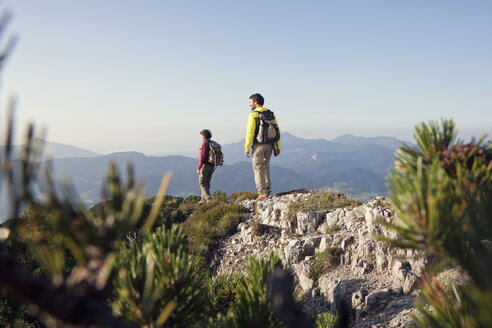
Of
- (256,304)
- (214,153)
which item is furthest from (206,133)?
(256,304)

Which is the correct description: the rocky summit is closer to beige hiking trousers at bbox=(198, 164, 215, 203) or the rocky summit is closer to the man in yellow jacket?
the man in yellow jacket

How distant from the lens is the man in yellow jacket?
10391 mm

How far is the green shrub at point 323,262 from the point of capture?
19.3 feet

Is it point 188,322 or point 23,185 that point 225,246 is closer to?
point 188,322

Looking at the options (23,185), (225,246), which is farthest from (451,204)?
(225,246)

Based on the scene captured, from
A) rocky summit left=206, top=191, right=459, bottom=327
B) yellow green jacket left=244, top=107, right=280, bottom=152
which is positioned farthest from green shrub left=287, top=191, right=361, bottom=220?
yellow green jacket left=244, top=107, right=280, bottom=152

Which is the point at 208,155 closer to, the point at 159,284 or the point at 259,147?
the point at 259,147

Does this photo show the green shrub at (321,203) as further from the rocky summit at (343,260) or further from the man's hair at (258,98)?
the man's hair at (258,98)

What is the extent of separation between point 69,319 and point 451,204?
1.95 meters

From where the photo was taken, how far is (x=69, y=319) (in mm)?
1062

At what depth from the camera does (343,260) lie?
6012 mm

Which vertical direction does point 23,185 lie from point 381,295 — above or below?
above

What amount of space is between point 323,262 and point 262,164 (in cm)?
551

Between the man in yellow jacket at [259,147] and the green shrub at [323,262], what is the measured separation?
484 centimetres
